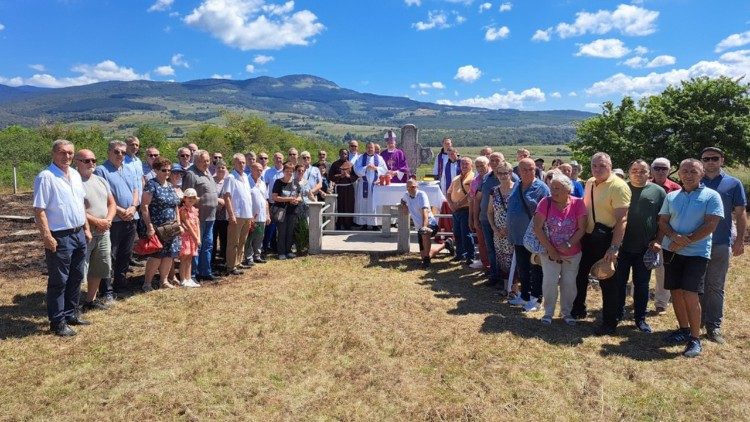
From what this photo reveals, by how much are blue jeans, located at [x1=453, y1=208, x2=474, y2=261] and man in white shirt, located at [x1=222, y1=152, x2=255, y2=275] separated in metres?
3.21

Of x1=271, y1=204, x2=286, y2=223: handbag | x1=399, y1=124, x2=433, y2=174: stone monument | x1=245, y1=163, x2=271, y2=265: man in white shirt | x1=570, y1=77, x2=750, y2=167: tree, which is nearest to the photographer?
x1=245, y1=163, x2=271, y2=265: man in white shirt

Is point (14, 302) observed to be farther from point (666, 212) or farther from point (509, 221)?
point (666, 212)

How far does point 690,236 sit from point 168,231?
562 cm

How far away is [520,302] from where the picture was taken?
237 inches

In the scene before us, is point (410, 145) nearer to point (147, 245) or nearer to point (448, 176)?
point (448, 176)

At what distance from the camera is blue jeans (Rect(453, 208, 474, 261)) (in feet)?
25.6

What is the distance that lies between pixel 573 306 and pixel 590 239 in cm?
92

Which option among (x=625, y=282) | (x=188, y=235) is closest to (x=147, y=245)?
(x=188, y=235)

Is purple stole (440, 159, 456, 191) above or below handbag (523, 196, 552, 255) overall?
above

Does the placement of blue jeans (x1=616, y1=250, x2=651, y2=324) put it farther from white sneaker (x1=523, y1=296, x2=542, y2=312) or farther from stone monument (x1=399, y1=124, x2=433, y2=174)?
stone monument (x1=399, y1=124, x2=433, y2=174)

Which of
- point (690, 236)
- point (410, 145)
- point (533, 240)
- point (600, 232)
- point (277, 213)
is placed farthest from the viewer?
point (410, 145)

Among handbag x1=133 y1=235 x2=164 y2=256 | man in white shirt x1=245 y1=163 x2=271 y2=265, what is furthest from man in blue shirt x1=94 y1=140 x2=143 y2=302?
man in white shirt x1=245 y1=163 x2=271 y2=265

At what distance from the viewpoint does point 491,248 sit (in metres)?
6.80

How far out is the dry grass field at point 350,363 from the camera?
3.70 m
